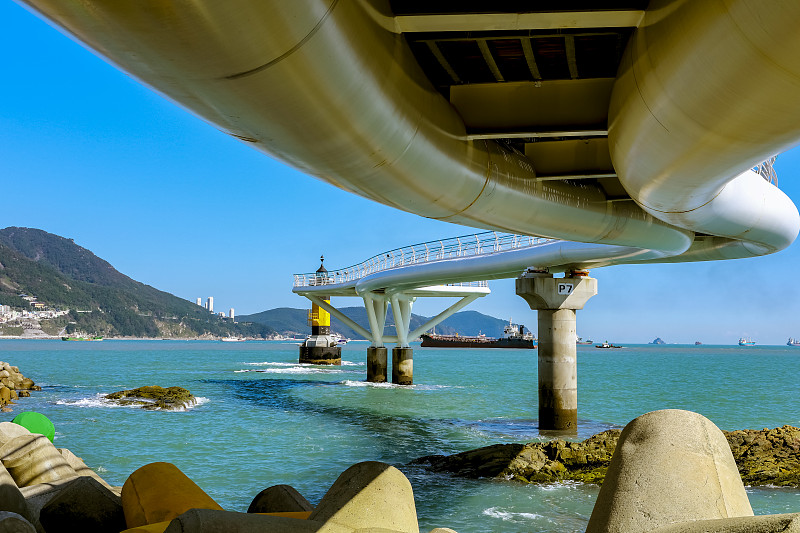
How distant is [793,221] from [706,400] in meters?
29.5

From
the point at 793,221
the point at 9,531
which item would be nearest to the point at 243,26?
the point at 9,531

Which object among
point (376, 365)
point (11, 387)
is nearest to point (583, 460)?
point (11, 387)

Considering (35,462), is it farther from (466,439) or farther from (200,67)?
(466,439)

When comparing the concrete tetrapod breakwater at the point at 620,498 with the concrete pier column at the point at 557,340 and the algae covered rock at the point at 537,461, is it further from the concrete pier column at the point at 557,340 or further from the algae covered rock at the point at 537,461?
the concrete pier column at the point at 557,340

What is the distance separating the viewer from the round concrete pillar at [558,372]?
22.0 m

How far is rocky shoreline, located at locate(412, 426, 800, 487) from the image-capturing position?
45.2 feet

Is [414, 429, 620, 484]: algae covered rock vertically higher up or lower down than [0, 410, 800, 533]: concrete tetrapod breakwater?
lower down

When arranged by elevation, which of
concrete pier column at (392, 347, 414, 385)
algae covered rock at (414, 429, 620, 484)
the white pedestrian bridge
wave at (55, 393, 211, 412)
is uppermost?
the white pedestrian bridge

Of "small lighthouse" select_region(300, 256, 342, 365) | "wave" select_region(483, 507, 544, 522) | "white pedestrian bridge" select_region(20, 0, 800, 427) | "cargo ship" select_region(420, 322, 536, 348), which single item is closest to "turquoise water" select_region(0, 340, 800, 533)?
"wave" select_region(483, 507, 544, 522)

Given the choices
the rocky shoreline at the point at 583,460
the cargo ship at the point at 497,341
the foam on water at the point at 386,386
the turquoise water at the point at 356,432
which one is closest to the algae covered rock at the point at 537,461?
the rocky shoreline at the point at 583,460

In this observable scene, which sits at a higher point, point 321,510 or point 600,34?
point 600,34

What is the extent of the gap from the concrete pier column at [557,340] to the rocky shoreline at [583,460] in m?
6.02

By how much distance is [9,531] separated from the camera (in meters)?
5.32

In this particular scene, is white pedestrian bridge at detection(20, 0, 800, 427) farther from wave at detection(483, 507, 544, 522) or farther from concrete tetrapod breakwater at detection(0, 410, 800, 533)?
wave at detection(483, 507, 544, 522)
